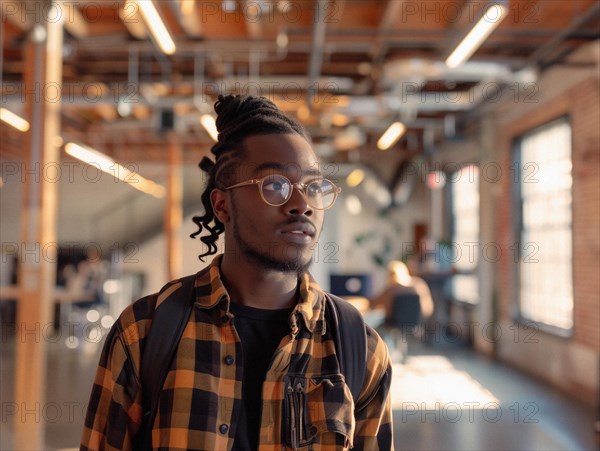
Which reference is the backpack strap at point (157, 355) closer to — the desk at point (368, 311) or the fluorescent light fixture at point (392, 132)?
the desk at point (368, 311)

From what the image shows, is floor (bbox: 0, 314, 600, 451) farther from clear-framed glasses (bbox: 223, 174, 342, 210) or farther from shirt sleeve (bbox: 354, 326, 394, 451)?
clear-framed glasses (bbox: 223, 174, 342, 210)

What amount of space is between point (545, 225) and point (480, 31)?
4.36m

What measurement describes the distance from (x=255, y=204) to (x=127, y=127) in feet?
32.7

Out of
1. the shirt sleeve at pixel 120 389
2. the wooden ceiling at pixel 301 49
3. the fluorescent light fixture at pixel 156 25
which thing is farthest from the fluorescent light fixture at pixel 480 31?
the shirt sleeve at pixel 120 389

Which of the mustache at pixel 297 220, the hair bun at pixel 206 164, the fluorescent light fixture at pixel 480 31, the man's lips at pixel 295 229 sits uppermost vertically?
the fluorescent light fixture at pixel 480 31

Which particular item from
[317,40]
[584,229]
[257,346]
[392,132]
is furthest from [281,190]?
[392,132]

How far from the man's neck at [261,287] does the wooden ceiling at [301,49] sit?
10.4ft

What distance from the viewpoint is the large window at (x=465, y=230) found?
10762mm

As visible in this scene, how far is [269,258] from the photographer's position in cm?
128

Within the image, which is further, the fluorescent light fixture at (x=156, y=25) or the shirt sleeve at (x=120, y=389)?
the fluorescent light fixture at (x=156, y=25)

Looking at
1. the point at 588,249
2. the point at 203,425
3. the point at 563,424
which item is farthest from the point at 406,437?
the point at 203,425

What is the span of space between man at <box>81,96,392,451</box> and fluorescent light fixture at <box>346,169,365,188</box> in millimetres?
13060

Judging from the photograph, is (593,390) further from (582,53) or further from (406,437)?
(582,53)

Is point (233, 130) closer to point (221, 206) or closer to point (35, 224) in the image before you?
point (221, 206)
